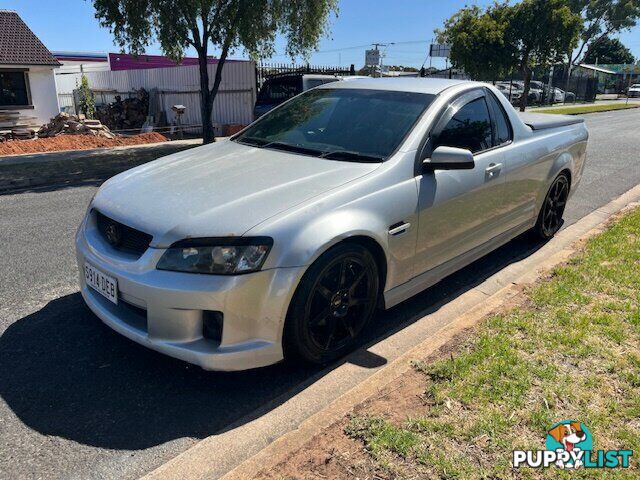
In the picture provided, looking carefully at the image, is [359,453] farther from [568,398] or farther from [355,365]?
[568,398]

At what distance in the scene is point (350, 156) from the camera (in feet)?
11.3

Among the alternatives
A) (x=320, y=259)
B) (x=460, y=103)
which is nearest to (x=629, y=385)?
(x=320, y=259)

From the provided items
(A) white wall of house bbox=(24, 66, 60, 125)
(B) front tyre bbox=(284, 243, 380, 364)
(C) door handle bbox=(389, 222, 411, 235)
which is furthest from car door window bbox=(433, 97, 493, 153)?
(A) white wall of house bbox=(24, 66, 60, 125)

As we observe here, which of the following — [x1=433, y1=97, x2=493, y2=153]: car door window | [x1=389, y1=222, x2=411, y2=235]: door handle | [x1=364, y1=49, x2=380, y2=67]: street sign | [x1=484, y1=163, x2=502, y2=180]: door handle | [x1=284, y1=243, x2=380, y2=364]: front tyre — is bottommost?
[x1=284, y1=243, x2=380, y2=364]: front tyre

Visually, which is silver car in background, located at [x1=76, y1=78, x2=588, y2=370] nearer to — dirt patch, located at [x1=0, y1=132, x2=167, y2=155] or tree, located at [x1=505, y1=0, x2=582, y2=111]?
dirt patch, located at [x1=0, y1=132, x2=167, y2=155]

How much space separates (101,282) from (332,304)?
52.6 inches

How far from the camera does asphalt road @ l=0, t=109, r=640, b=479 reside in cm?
241

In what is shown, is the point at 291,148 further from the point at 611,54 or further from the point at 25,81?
the point at 611,54

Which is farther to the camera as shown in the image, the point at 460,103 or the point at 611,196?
the point at 611,196

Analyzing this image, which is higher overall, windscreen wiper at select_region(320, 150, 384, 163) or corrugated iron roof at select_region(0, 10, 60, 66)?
corrugated iron roof at select_region(0, 10, 60, 66)

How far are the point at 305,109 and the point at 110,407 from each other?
269 centimetres

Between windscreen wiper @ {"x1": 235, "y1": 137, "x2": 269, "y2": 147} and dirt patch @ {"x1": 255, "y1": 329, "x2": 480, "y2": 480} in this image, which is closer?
dirt patch @ {"x1": 255, "y1": 329, "x2": 480, "y2": 480}

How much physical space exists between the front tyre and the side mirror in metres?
0.80

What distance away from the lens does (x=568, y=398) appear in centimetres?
263
